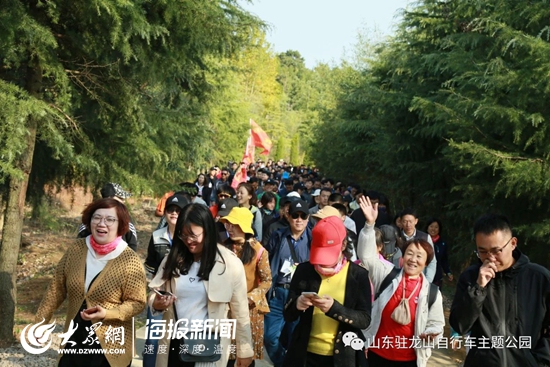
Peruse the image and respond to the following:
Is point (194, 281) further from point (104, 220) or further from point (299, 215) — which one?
point (299, 215)

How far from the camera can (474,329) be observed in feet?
13.3

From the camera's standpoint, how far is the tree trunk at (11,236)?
8.30 metres

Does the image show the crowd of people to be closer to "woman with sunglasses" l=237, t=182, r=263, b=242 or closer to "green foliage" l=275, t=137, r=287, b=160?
"woman with sunglasses" l=237, t=182, r=263, b=242

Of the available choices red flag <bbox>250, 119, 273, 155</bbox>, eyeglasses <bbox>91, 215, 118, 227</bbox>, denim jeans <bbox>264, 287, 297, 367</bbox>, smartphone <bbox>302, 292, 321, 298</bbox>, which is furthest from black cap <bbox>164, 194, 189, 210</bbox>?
red flag <bbox>250, 119, 273, 155</bbox>

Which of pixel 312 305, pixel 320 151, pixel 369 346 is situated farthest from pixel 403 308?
pixel 320 151

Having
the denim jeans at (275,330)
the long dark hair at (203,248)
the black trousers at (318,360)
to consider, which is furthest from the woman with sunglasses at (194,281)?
the denim jeans at (275,330)

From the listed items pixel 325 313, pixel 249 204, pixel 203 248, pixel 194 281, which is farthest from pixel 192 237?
pixel 249 204

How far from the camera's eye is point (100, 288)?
4.43m

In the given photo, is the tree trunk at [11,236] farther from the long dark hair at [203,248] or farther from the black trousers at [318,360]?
the black trousers at [318,360]

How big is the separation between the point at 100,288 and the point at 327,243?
1551 mm

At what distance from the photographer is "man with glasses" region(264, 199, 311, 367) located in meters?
6.82

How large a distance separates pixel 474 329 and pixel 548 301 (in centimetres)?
46

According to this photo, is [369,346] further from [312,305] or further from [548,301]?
[548,301]

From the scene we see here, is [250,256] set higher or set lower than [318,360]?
higher
